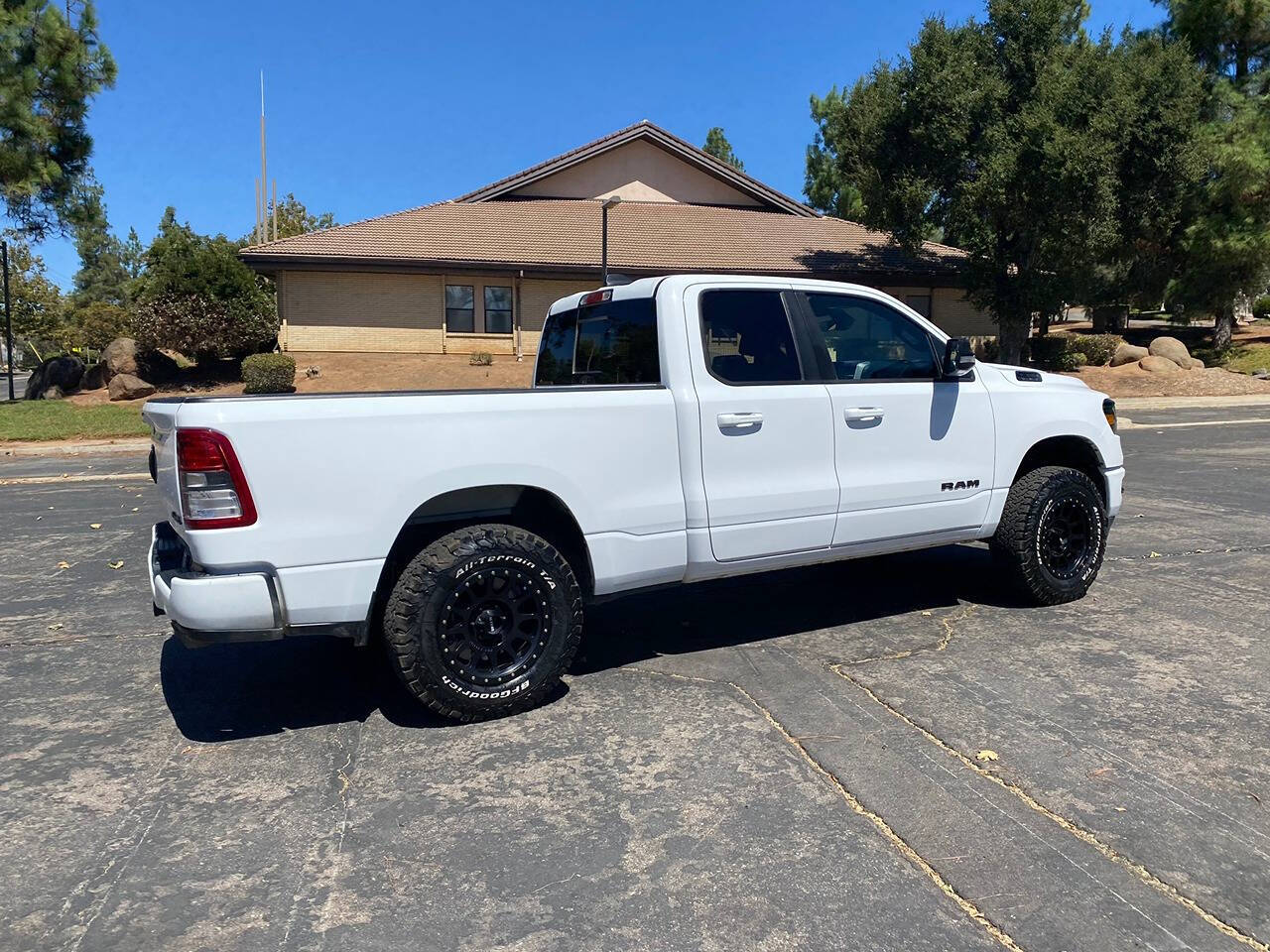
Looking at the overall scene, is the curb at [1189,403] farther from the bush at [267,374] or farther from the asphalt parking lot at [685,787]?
the bush at [267,374]

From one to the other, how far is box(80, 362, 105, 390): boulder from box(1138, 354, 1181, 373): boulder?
30.8m

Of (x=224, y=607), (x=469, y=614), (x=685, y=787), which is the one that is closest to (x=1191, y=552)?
(x=685, y=787)

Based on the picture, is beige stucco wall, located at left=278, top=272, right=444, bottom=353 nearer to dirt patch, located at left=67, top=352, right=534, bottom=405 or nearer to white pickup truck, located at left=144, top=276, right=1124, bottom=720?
dirt patch, located at left=67, top=352, right=534, bottom=405

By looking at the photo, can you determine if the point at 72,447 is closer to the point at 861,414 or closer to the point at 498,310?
the point at 498,310

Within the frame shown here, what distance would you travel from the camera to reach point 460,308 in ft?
92.6

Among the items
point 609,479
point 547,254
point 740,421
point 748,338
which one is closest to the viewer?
point 609,479

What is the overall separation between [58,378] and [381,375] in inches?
388

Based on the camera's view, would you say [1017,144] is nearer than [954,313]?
Yes

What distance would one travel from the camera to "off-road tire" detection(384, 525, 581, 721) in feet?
12.7

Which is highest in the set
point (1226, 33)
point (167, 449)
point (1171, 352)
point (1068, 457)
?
point (1226, 33)

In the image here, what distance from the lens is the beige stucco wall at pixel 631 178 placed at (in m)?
31.0

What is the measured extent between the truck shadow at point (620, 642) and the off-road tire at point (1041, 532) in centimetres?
27

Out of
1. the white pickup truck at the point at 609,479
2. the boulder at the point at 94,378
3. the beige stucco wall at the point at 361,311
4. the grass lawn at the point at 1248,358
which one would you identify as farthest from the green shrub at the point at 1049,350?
the boulder at the point at 94,378

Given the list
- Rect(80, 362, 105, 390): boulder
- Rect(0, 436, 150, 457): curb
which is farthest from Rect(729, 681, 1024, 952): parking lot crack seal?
Rect(80, 362, 105, 390): boulder
